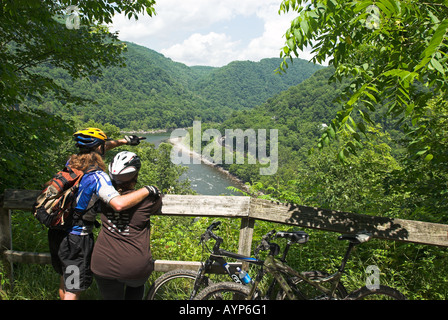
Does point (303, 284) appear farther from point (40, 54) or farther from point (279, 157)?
point (279, 157)

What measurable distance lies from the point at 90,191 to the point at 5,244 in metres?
1.59

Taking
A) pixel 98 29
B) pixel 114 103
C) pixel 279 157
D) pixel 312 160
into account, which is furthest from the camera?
pixel 114 103

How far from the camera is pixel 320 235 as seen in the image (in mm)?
4398

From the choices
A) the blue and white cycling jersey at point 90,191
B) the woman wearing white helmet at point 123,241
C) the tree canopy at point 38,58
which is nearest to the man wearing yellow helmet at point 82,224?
the blue and white cycling jersey at point 90,191

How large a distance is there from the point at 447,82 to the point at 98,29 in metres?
10.3

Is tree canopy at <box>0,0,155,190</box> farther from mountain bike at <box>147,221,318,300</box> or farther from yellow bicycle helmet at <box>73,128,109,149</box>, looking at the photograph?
mountain bike at <box>147,221,318,300</box>

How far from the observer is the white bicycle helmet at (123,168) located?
2391 mm

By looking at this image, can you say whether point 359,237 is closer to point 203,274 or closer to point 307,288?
point 307,288

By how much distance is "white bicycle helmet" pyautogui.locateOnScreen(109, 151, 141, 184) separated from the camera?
7.84ft

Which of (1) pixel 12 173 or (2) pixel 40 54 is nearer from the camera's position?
(1) pixel 12 173

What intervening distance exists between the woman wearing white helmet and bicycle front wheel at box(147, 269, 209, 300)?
0.47 meters

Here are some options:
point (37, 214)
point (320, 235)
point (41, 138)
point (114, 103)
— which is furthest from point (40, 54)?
point (114, 103)

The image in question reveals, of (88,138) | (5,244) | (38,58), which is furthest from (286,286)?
(38,58)

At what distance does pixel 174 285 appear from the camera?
3.11 meters
